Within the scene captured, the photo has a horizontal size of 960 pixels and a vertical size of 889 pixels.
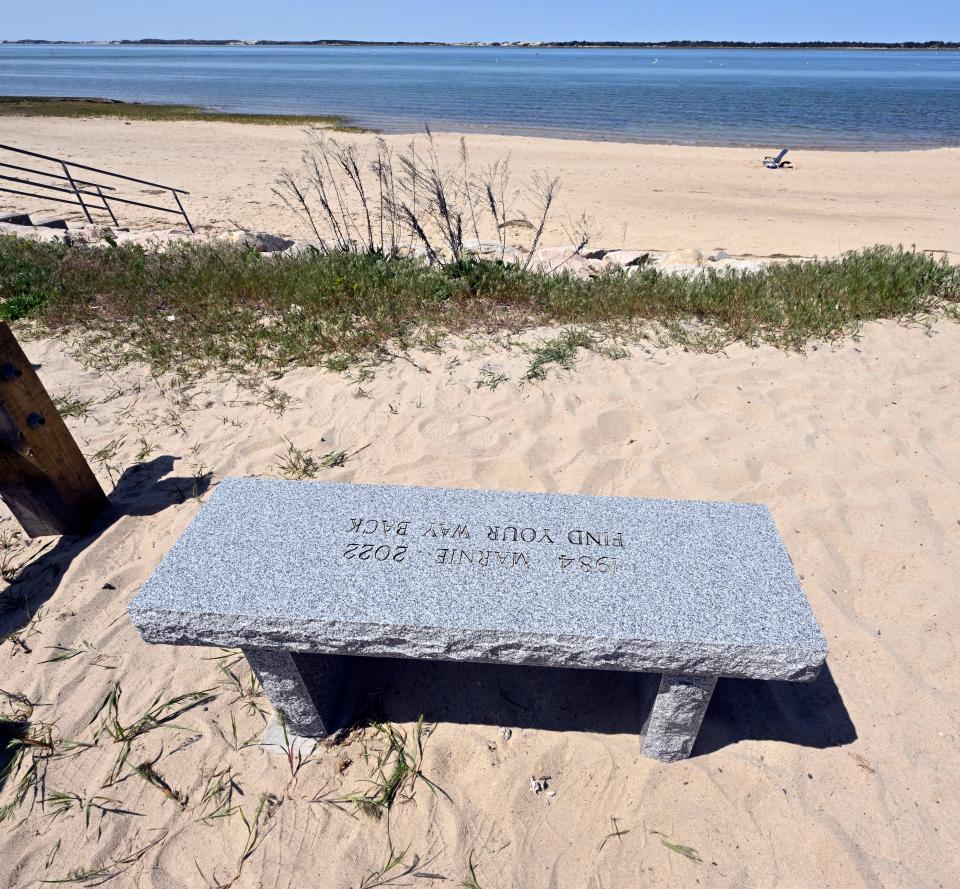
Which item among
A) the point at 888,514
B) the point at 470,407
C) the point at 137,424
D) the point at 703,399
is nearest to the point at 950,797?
the point at 888,514

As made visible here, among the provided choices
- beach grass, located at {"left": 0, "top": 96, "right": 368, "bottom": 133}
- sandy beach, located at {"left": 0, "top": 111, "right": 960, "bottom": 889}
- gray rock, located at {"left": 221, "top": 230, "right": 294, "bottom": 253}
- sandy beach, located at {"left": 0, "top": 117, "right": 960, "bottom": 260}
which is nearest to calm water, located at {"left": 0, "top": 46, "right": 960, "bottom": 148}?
beach grass, located at {"left": 0, "top": 96, "right": 368, "bottom": 133}

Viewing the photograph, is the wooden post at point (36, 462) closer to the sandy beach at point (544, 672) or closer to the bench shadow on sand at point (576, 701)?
the sandy beach at point (544, 672)

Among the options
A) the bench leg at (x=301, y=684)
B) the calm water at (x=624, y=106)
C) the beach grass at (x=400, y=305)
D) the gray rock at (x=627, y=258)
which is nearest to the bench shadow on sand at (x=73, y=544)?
the bench leg at (x=301, y=684)

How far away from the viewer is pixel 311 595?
206 centimetres

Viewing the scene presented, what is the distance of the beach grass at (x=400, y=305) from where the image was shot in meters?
5.35

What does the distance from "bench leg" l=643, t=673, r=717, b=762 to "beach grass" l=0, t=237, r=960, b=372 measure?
121 inches

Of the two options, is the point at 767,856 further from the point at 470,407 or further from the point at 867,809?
the point at 470,407

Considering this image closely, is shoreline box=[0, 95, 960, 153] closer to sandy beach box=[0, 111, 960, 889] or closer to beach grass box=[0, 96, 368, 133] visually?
beach grass box=[0, 96, 368, 133]

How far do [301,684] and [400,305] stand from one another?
4232mm

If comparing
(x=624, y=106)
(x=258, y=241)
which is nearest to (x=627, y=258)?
(x=258, y=241)

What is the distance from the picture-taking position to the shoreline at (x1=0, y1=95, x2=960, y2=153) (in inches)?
982

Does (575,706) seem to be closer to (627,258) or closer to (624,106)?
(627,258)

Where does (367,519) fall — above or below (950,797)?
above

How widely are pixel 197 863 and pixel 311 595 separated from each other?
117cm
